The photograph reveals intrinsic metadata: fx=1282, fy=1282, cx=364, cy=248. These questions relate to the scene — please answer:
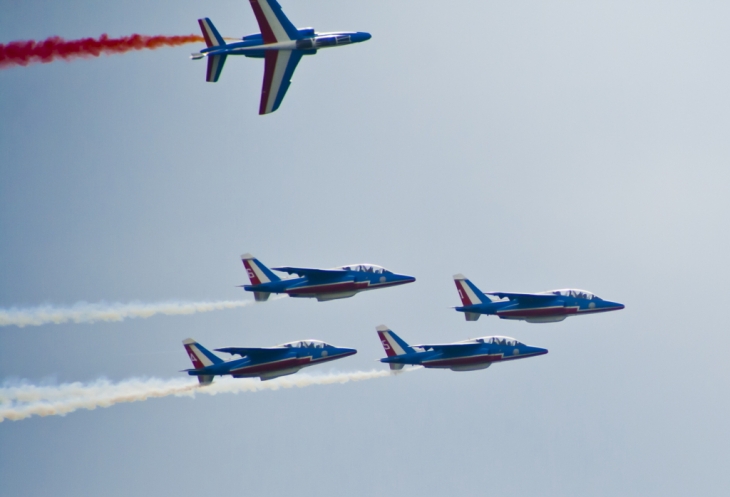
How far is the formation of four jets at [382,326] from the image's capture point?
86.9 metres

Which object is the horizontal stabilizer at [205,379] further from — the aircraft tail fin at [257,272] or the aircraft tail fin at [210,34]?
the aircraft tail fin at [210,34]

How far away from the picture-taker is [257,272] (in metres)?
90.6

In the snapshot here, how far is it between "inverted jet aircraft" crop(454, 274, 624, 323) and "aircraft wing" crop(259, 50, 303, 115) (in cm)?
2285

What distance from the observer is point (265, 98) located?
81562mm

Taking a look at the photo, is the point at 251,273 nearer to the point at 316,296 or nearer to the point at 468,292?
the point at 316,296

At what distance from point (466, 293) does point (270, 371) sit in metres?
18.3

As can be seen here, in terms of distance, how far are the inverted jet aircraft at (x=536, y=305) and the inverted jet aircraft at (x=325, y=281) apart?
8.01 metres

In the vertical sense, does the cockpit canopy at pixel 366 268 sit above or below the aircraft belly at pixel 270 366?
above

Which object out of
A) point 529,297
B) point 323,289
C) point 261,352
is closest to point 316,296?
point 323,289

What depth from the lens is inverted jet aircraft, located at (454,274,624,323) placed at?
9438 cm

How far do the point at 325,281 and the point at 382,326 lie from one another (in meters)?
10.8

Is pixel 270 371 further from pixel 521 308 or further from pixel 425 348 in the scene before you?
pixel 521 308

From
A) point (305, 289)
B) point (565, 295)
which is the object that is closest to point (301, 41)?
point (305, 289)

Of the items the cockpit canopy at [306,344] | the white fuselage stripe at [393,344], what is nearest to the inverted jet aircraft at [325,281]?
the cockpit canopy at [306,344]
